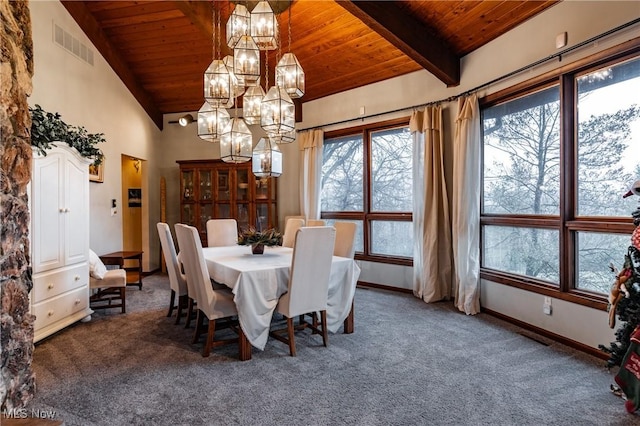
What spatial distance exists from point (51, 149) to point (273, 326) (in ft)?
8.43

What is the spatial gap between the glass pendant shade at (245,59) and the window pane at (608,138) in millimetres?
2691

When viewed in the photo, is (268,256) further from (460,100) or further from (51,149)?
(460,100)

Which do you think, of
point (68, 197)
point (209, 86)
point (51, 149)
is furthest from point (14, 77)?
point (68, 197)

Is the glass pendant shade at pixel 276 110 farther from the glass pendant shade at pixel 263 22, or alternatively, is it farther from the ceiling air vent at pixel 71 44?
the ceiling air vent at pixel 71 44

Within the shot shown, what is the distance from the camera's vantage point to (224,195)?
6.48 meters

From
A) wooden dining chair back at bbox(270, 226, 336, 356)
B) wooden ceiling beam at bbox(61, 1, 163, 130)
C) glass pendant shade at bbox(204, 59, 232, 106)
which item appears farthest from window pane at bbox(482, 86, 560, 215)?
wooden ceiling beam at bbox(61, 1, 163, 130)

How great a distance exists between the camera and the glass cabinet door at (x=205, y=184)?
6504 mm

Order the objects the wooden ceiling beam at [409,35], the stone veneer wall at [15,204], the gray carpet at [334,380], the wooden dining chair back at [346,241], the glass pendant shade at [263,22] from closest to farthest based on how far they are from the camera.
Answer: the stone veneer wall at [15,204] → the gray carpet at [334,380] → the glass pendant shade at [263,22] → the wooden ceiling beam at [409,35] → the wooden dining chair back at [346,241]

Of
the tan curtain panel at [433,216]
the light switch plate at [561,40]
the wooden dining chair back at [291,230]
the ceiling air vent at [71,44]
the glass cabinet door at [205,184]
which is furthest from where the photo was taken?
the glass cabinet door at [205,184]

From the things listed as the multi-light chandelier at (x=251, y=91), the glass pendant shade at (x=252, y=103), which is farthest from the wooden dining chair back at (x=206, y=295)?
the glass pendant shade at (x=252, y=103)

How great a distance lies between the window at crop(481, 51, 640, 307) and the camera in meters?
2.90

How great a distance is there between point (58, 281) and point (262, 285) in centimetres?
199

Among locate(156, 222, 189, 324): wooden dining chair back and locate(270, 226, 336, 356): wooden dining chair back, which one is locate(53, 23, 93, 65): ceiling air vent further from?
locate(270, 226, 336, 356): wooden dining chair back

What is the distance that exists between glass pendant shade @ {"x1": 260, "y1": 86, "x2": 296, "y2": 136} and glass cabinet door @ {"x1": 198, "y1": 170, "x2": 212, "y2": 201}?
3.54 meters
